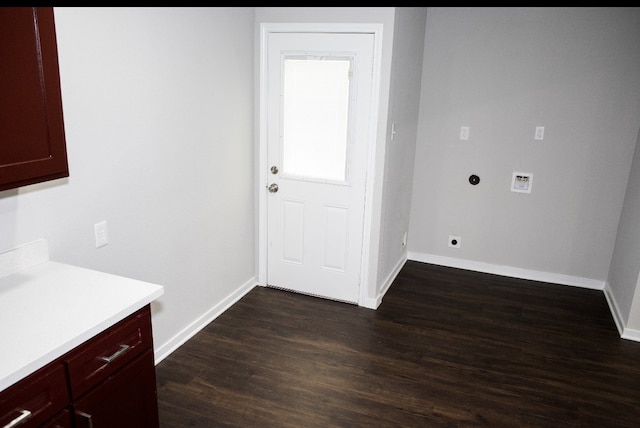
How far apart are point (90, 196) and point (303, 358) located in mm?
1548

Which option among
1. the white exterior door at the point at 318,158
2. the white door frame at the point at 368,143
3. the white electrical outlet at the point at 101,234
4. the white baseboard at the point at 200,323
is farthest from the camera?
the white exterior door at the point at 318,158

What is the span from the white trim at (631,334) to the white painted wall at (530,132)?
888 mm

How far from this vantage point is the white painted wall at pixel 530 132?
3785 millimetres

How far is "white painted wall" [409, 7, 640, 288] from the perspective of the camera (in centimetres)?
379

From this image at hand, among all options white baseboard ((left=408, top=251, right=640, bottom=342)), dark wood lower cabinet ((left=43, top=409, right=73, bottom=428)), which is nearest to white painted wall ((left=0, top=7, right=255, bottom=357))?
dark wood lower cabinet ((left=43, top=409, right=73, bottom=428))

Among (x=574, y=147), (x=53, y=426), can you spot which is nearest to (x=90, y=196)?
(x=53, y=426)

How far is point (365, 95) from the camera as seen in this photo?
3.35m

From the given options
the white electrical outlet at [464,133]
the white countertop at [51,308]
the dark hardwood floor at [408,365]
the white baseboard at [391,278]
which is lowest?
the dark hardwood floor at [408,365]

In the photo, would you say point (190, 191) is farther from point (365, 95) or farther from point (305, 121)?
point (365, 95)

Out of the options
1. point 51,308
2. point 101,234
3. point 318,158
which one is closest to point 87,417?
point 51,308

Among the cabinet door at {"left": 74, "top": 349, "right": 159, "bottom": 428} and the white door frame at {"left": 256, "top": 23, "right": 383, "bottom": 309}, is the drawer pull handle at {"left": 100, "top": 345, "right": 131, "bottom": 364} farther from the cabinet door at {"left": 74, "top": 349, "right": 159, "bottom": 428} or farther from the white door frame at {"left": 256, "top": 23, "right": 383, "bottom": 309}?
the white door frame at {"left": 256, "top": 23, "right": 383, "bottom": 309}

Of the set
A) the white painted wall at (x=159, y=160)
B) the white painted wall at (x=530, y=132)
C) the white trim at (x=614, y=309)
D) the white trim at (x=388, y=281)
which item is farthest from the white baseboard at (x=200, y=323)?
the white trim at (x=614, y=309)

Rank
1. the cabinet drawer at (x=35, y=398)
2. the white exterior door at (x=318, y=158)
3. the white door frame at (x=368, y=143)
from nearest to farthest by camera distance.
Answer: the cabinet drawer at (x=35, y=398) < the white door frame at (x=368, y=143) < the white exterior door at (x=318, y=158)

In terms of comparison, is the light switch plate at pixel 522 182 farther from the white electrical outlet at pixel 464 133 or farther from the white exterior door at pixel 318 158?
the white exterior door at pixel 318 158
